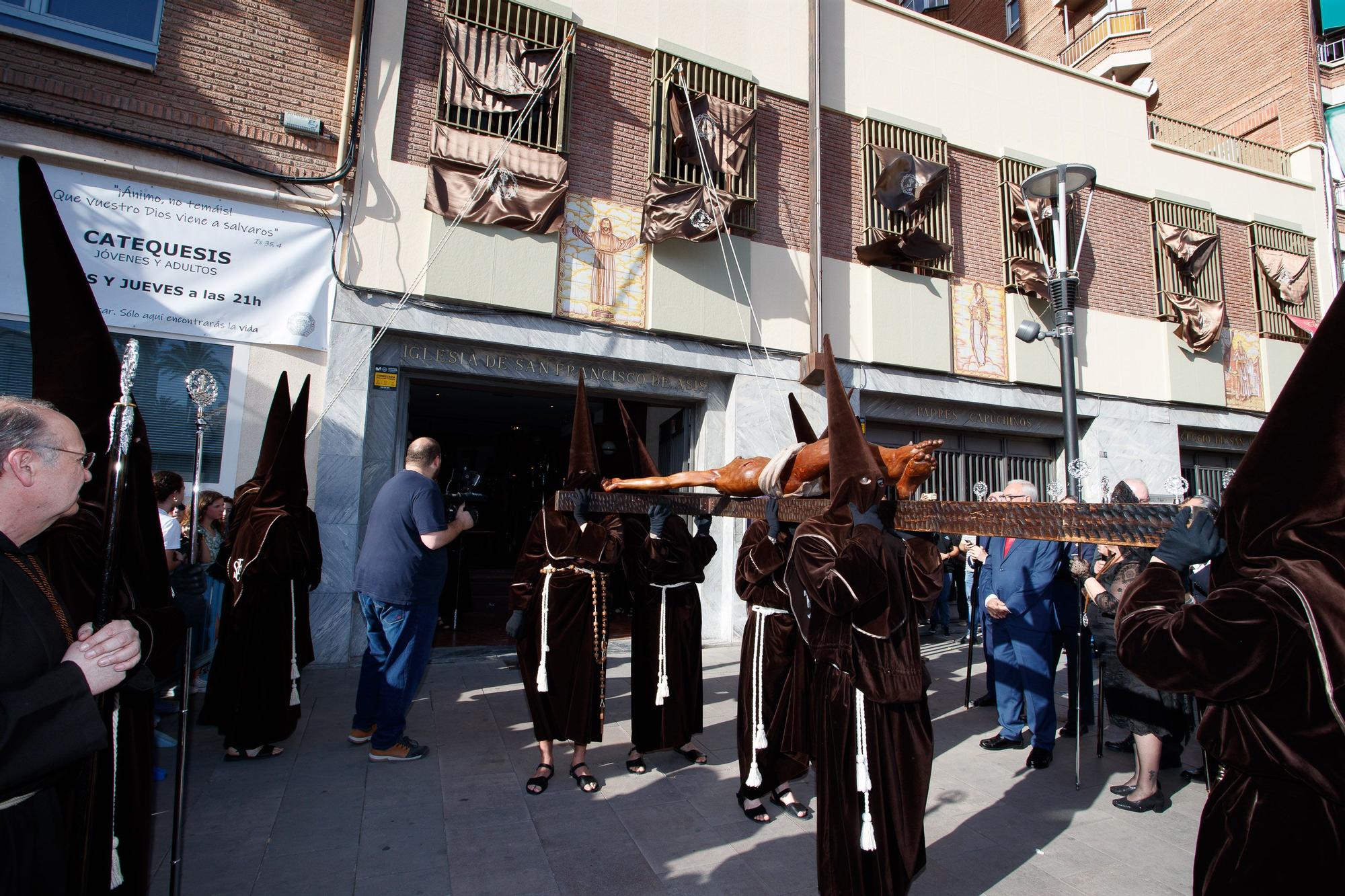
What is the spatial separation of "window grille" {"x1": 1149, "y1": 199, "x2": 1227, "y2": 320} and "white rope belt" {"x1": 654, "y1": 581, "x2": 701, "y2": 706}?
1270 cm

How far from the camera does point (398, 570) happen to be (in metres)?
4.83

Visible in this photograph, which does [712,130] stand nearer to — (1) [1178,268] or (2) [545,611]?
(2) [545,611]

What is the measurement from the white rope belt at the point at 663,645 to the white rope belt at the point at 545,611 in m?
0.58

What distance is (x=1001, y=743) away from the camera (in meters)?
5.57

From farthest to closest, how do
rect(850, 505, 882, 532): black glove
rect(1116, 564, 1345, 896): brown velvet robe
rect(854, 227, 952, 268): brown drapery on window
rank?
rect(854, 227, 952, 268): brown drapery on window → rect(850, 505, 882, 532): black glove → rect(1116, 564, 1345, 896): brown velvet robe

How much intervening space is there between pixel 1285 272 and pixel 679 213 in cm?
1360

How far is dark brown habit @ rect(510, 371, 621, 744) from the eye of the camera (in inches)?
181

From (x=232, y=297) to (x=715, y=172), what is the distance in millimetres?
6330

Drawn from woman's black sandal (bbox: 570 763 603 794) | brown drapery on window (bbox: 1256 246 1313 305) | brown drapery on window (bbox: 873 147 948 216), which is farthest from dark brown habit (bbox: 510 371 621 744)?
brown drapery on window (bbox: 1256 246 1313 305)

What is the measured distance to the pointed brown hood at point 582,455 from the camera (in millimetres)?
4766

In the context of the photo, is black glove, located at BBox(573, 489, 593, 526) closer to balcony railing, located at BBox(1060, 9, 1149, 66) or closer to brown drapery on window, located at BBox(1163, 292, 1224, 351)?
brown drapery on window, located at BBox(1163, 292, 1224, 351)

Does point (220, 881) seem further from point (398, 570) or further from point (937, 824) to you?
point (937, 824)

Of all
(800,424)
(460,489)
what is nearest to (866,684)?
(800,424)

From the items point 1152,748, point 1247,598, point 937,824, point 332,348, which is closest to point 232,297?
point 332,348
